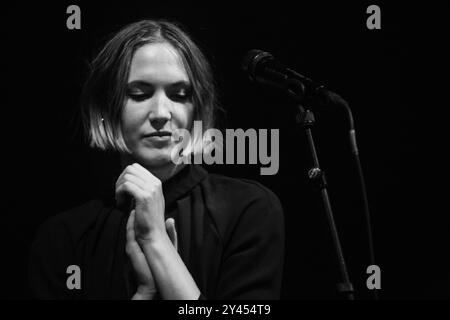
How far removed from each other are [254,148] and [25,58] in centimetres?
83

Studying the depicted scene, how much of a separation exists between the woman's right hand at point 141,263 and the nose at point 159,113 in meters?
0.29

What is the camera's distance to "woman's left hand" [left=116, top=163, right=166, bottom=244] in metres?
1.61

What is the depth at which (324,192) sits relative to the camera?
4.75 ft

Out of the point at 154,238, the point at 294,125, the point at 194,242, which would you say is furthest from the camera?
the point at 294,125

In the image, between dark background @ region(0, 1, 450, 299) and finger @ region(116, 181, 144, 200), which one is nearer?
finger @ region(116, 181, 144, 200)

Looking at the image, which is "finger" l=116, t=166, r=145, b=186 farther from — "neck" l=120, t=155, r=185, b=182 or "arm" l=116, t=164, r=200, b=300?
"neck" l=120, t=155, r=185, b=182

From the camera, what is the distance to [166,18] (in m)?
1.92

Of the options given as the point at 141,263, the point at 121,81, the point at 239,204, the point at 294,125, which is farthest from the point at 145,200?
the point at 294,125

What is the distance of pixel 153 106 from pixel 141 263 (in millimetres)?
468

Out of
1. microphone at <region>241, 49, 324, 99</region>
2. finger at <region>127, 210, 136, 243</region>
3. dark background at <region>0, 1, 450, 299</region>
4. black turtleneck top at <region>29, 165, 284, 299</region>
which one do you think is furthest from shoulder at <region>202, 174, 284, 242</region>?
microphone at <region>241, 49, 324, 99</region>

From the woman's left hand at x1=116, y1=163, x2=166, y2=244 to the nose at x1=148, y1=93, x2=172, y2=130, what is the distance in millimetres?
163

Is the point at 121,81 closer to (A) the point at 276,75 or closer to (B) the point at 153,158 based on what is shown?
(B) the point at 153,158

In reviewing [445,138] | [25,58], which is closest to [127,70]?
[25,58]
